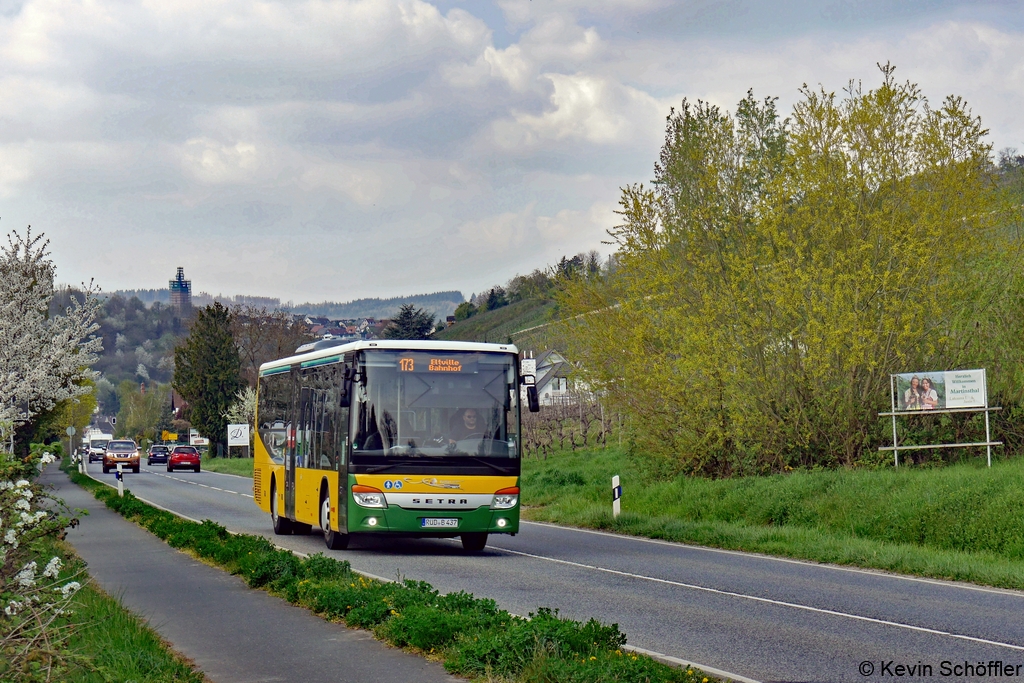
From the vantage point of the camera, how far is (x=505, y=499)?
1845 centimetres

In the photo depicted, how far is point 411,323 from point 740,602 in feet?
257

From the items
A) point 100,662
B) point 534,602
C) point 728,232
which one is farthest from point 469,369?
point 100,662

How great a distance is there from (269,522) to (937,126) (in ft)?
52.9

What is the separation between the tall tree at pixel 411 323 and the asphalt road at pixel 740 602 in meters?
68.4

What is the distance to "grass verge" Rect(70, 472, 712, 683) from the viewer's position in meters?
8.12

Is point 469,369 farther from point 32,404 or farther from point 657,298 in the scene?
point 32,404

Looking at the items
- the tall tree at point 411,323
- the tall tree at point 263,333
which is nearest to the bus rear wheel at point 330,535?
the tall tree at point 411,323

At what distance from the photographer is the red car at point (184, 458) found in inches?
2712

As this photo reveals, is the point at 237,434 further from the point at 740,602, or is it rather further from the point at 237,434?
the point at 740,602

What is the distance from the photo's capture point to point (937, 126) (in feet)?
78.0

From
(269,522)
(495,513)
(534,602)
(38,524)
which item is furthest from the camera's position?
(269,522)

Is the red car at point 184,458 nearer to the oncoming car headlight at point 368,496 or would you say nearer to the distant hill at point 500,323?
the distant hill at point 500,323

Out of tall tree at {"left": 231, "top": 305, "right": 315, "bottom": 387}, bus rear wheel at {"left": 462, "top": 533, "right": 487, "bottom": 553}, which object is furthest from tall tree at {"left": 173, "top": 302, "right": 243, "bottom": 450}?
bus rear wheel at {"left": 462, "top": 533, "right": 487, "bottom": 553}

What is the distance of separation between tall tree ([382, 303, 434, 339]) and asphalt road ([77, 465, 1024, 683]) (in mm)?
68355
